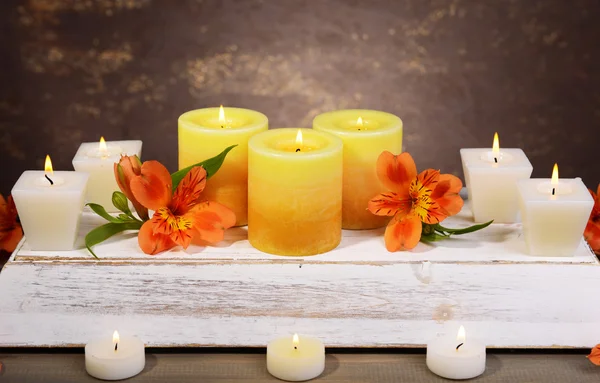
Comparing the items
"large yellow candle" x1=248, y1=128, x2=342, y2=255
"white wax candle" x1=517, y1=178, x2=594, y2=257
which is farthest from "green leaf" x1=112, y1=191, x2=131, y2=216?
"white wax candle" x1=517, y1=178, x2=594, y2=257

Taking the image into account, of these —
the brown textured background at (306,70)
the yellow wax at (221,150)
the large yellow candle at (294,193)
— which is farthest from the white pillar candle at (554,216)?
the brown textured background at (306,70)

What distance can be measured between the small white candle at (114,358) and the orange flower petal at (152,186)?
18 centimetres

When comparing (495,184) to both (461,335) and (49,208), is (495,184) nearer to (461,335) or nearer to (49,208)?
(461,335)

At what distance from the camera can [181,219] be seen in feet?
5.05

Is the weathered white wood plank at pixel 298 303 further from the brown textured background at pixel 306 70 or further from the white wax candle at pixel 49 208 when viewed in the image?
the brown textured background at pixel 306 70

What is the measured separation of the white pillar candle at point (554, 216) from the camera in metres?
1.50

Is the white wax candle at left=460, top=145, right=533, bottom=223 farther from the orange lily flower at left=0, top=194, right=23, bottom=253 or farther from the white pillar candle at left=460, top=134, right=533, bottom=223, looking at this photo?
the orange lily flower at left=0, top=194, right=23, bottom=253

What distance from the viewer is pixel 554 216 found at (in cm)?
151

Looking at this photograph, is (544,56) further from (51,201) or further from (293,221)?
(51,201)

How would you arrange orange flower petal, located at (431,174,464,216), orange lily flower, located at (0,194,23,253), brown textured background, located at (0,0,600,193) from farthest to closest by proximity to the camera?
1. brown textured background, located at (0,0,600,193)
2. orange lily flower, located at (0,194,23,253)
3. orange flower petal, located at (431,174,464,216)

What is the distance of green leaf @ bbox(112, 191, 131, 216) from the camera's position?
1.60 metres

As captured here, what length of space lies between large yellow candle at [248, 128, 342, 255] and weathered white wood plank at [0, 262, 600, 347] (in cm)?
4

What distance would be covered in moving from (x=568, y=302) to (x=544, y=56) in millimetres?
1045

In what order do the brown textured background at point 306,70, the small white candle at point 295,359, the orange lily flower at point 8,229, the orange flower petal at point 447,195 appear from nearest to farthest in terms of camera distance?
1. the small white candle at point 295,359
2. the orange flower petal at point 447,195
3. the orange lily flower at point 8,229
4. the brown textured background at point 306,70
